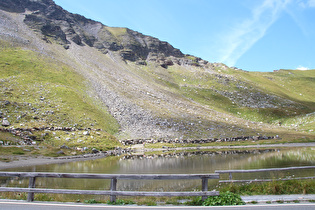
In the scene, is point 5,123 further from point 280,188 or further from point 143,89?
point 143,89

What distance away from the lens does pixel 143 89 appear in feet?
354

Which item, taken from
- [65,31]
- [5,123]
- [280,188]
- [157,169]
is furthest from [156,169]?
[65,31]

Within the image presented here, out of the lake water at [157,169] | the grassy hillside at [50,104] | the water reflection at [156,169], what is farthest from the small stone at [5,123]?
the water reflection at [156,169]

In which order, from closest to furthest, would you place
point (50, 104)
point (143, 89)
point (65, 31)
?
point (50, 104), point (143, 89), point (65, 31)

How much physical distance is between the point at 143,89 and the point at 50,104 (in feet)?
165

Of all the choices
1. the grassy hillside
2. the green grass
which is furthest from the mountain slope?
the green grass

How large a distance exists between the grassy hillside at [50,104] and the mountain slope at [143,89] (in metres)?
1.08

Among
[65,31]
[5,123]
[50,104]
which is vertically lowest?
[5,123]

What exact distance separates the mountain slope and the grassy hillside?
108cm

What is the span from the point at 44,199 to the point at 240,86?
149944mm

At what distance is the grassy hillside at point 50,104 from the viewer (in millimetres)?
53969

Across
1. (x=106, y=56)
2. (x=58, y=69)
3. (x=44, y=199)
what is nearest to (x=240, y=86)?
(x=106, y=56)

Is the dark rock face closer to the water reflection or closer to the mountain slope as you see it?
the mountain slope

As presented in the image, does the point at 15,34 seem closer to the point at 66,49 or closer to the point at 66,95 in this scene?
the point at 66,49
